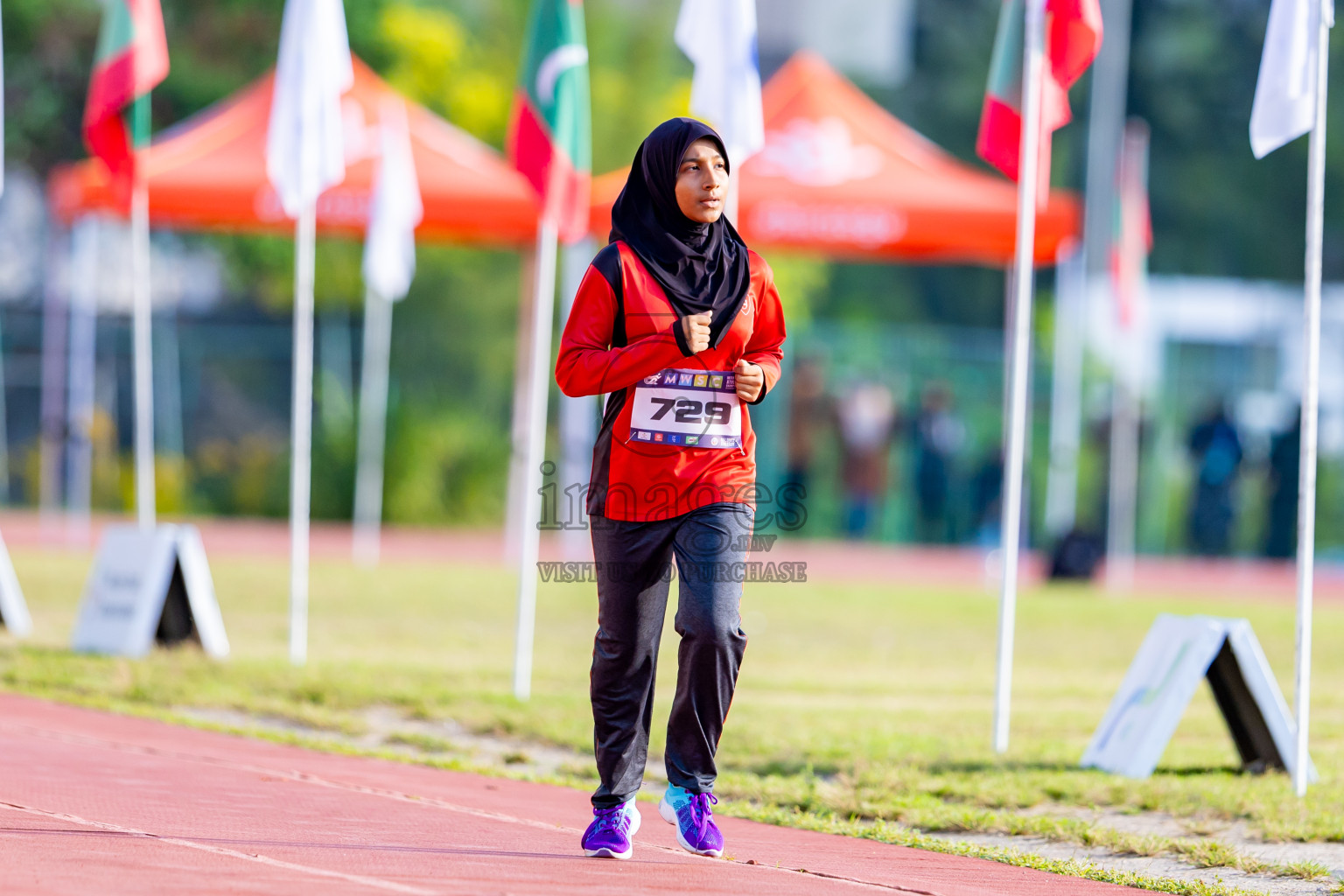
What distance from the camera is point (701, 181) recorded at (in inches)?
192

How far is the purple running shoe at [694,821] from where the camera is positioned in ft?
16.5

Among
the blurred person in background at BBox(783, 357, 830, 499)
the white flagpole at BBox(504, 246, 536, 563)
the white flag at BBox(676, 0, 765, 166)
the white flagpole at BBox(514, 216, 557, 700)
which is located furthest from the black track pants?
the blurred person in background at BBox(783, 357, 830, 499)

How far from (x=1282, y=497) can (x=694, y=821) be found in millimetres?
18638

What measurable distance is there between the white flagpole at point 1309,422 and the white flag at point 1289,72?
3 centimetres

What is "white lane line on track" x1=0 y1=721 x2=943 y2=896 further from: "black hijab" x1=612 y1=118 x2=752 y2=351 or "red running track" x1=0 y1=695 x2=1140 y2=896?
"black hijab" x1=612 y1=118 x2=752 y2=351

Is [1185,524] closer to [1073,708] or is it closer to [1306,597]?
[1073,708]

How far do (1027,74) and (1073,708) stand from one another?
11.1ft

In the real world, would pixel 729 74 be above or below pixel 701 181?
above

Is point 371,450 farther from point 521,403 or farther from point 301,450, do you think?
point 301,450

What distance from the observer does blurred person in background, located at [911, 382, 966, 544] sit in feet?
74.3

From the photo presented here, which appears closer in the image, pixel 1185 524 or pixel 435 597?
pixel 435 597

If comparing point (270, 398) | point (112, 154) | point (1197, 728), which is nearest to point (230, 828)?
point (1197, 728)

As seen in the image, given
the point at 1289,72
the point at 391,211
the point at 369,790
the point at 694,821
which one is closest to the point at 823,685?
the point at 369,790

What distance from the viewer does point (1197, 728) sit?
8.82m
